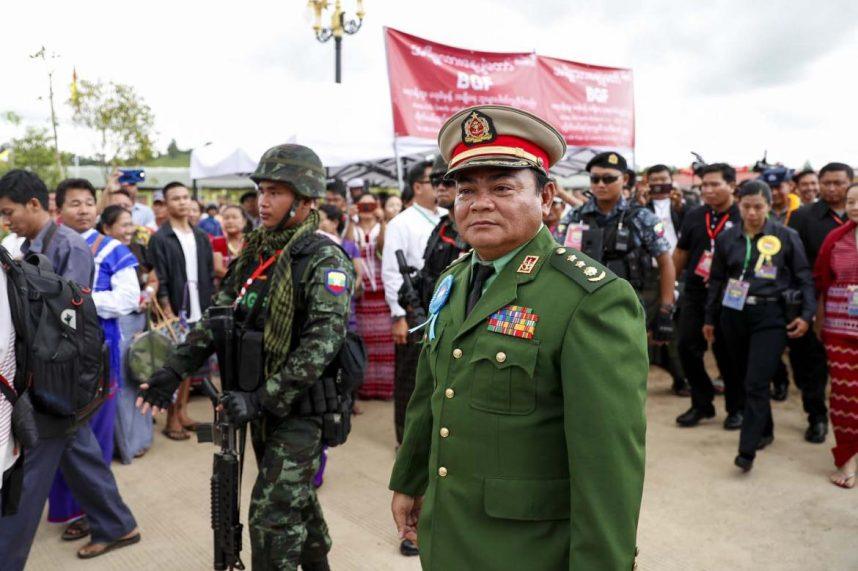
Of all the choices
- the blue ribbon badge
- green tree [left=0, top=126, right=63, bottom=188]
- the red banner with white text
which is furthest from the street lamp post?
green tree [left=0, top=126, right=63, bottom=188]

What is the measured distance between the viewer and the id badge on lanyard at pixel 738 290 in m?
4.90

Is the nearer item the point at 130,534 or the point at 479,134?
the point at 479,134

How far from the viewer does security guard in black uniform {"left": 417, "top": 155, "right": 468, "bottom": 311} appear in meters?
4.15

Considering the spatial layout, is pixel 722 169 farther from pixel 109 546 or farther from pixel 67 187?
pixel 109 546

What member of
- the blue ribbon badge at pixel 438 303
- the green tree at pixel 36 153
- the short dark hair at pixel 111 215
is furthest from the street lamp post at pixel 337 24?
the green tree at pixel 36 153

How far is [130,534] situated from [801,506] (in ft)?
13.3

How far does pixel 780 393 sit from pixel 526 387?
19.6 feet

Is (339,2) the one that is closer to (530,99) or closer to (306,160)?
(530,99)

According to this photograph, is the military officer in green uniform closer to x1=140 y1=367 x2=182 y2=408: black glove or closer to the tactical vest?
x1=140 y1=367 x2=182 y2=408: black glove

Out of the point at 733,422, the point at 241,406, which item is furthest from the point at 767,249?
the point at 241,406

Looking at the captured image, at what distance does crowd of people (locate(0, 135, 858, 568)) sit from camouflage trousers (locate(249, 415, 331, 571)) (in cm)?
81

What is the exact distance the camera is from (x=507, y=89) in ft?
33.2

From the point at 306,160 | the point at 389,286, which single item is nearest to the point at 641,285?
the point at 389,286

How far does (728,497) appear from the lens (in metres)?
4.36
